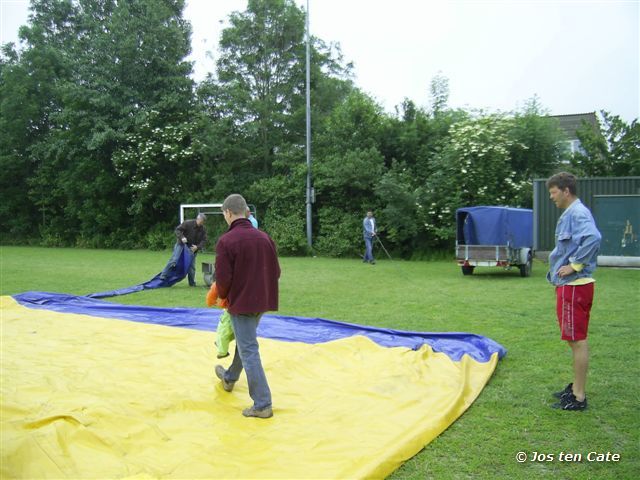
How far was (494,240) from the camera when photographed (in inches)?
546

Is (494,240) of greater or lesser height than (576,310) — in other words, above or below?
above

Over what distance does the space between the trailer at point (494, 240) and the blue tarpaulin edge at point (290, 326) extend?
7331 mm

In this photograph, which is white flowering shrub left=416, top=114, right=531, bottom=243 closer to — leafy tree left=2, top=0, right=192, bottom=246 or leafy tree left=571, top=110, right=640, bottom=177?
leafy tree left=571, top=110, right=640, bottom=177

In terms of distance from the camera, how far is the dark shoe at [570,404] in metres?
4.46

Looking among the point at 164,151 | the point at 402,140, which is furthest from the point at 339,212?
the point at 164,151

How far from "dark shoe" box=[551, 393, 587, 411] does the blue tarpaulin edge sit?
124cm

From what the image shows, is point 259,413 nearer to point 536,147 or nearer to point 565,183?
point 565,183

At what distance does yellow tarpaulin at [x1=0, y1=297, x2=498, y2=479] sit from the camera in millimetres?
3467

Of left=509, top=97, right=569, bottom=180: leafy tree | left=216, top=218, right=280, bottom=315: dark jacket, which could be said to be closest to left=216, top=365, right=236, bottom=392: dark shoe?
left=216, top=218, right=280, bottom=315: dark jacket

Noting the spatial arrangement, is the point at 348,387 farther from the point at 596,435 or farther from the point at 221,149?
the point at 221,149

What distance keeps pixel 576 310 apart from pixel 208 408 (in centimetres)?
314

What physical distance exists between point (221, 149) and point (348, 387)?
21734 mm

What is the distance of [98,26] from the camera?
93.4 ft

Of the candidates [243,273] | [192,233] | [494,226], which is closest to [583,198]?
[494,226]
